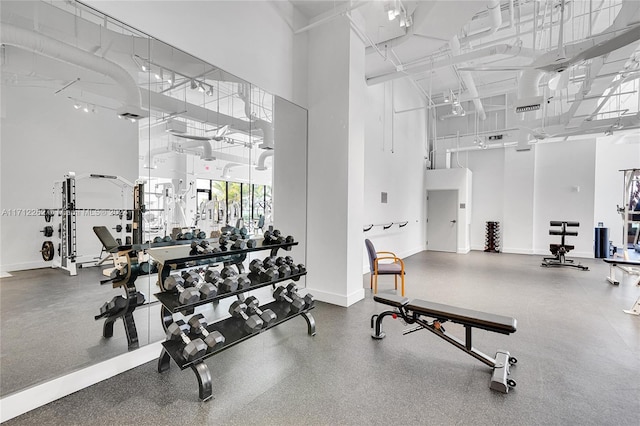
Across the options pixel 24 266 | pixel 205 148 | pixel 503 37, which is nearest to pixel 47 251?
pixel 24 266

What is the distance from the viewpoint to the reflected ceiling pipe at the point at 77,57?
2027 millimetres

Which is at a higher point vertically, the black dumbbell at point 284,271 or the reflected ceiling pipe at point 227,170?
the reflected ceiling pipe at point 227,170

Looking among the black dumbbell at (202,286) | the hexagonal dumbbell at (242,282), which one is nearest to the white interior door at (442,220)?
the hexagonal dumbbell at (242,282)

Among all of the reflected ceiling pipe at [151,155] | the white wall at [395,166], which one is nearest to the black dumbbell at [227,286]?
the reflected ceiling pipe at [151,155]

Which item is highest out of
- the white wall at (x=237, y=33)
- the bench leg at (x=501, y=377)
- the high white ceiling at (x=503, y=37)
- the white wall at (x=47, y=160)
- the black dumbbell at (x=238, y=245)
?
the high white ceiling at (x=503, y=37)

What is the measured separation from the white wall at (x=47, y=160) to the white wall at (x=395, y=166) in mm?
4533

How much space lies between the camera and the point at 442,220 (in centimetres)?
1011

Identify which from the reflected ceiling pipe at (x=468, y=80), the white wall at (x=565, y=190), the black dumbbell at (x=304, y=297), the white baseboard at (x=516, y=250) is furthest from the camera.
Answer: the white baseboard at (x=516, y=250)

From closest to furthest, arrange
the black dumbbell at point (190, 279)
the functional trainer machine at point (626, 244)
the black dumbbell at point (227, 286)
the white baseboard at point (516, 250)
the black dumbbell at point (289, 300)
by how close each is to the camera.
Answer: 1. the black dumbbell at point (190, 279)
2. the black dumbbell at point (227, 286)
3. the black dumbbell at point (289, 300)
4. the functional trainer machine at point (626, 244)
5. the white baseboard at point (516, 250)

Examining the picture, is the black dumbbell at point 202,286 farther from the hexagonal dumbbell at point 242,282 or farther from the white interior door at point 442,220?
the white interior door at point 442,220

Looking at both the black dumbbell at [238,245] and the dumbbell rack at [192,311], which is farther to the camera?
the black dumbbell at [238,245]

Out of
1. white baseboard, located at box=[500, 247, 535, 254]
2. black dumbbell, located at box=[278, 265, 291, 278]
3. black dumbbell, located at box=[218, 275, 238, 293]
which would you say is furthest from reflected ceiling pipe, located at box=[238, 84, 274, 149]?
white baseboard, located at box=[500, 247, 535, 254]

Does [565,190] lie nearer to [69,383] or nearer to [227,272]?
[227,272]

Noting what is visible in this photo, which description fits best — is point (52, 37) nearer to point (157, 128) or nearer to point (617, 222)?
point (157, 128)
